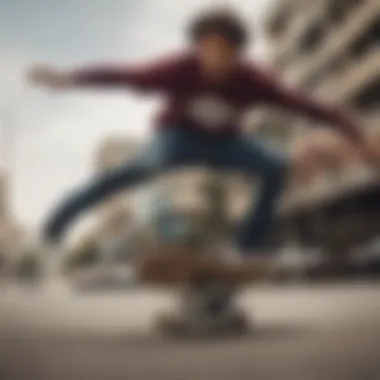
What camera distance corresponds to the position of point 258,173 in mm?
1257

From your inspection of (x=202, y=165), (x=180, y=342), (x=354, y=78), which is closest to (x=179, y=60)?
(x=202, y=165)

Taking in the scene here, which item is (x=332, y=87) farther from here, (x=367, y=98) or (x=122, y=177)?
(x=122, y=177)

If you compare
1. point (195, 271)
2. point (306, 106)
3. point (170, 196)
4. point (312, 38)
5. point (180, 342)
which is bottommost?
point (180, 342)

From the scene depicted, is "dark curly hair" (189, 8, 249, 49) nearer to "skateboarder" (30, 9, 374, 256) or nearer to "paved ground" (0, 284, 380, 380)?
"skateboarder" (30, 9, 374, 256)

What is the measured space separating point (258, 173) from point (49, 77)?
0.39 metres

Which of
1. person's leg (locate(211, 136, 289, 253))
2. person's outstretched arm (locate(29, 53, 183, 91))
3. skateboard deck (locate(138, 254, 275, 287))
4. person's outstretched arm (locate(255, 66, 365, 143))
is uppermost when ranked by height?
person's outstretched arm (locate(29, 53, 183, 91))

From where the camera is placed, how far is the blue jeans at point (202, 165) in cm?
124

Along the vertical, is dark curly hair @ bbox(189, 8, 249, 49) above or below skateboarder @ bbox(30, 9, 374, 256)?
above

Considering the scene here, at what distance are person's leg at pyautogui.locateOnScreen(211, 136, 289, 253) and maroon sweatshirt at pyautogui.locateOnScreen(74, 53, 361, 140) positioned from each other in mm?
38

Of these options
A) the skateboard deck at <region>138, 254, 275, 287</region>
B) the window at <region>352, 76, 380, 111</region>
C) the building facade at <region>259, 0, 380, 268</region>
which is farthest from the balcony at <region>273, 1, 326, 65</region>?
the skateboard deck at <region>138, 254, 275, 287</region>

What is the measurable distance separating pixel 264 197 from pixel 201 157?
0.41 feet

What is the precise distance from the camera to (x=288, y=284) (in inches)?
48.0

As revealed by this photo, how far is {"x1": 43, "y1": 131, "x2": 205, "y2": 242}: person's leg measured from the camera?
1.24 m

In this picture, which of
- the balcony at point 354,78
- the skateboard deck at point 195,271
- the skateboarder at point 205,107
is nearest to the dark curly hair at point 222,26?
the skateboarder at point 205,107
